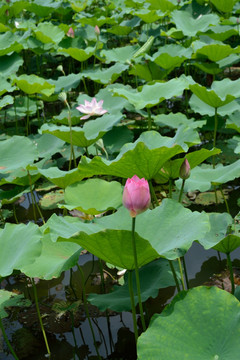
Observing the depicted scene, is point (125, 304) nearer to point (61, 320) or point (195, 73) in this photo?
point (61, 320)

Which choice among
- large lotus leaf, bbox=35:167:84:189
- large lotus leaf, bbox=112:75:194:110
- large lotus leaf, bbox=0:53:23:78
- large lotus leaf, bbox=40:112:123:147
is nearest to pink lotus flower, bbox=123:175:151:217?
large lotus leaf, bbox=35:167:84:189

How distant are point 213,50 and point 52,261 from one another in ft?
6.78

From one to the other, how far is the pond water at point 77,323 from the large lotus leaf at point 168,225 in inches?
20.2

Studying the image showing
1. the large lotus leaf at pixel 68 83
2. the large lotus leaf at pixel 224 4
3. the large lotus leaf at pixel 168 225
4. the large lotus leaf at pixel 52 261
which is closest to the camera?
the large lotus leaf at pixel 168 225

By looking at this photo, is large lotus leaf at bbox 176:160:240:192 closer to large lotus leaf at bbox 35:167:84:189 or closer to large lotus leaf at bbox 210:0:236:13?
large lotus leaf at bbox 35:167:84:189

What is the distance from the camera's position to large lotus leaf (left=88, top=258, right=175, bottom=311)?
138 cm

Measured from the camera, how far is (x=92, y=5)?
6461mm

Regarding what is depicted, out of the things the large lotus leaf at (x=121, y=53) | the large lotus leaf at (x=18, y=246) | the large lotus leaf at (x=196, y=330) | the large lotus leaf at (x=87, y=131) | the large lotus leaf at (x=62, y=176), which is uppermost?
the large lotus leaf at (x=18, y=246)

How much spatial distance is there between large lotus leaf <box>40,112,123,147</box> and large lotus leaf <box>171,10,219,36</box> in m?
1.70

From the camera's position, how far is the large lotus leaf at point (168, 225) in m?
1.16

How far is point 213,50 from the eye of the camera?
300cm

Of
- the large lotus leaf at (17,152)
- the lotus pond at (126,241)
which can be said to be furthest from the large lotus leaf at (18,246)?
the large lotus leaf at (17,152)

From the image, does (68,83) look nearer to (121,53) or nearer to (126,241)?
(121,53)

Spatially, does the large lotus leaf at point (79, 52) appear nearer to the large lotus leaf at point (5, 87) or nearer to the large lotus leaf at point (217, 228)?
the large lotus leaf at point (5, 87)
